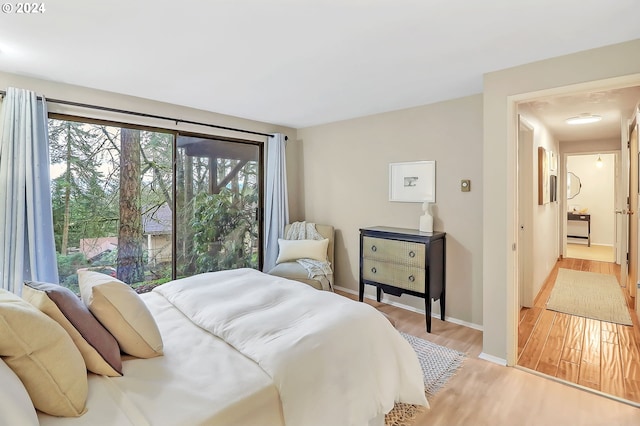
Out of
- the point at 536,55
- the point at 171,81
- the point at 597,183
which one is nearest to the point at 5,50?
the point at 171,81

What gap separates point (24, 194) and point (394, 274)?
132 inches

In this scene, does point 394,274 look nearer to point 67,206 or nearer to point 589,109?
point 589,109

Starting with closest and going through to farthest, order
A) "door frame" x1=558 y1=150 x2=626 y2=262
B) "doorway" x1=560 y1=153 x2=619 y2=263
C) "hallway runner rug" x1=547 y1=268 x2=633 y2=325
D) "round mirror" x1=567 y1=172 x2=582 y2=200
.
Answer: "hallway runner rug" x1=547 y1=268 x2=633 y2=325
"door frame" x1=558 y1=150 x2=626 y2=262
"doorway" x1=560 y1=153 x2=619 y2=263
"round mirror" x1=567 y1=172 x2=582 y2=200

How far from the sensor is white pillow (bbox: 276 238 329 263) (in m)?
4.09

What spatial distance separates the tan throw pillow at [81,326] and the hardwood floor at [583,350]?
2849 millimetres

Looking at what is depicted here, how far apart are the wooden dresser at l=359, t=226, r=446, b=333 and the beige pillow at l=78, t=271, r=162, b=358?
2.44 m

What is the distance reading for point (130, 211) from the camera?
3443mm

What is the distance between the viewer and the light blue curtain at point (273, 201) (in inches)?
177

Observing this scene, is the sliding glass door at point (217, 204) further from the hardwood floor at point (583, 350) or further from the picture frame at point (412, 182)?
the hardwood floor at point (583, 350)

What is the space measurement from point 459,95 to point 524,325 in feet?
8.03

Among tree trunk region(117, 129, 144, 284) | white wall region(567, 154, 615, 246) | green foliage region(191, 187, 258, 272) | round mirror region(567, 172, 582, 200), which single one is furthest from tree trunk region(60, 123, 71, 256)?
round mirror region(567, 172, 582, 200)

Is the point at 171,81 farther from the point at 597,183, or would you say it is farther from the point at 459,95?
the point at 597,183

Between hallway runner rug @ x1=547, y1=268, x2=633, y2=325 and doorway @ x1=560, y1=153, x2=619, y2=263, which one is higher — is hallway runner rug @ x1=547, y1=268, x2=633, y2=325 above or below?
below

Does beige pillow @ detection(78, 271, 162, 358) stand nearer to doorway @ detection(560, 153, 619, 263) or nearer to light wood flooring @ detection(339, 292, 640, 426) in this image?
light wood flooring @ detection(339, 292, 640, 426)
